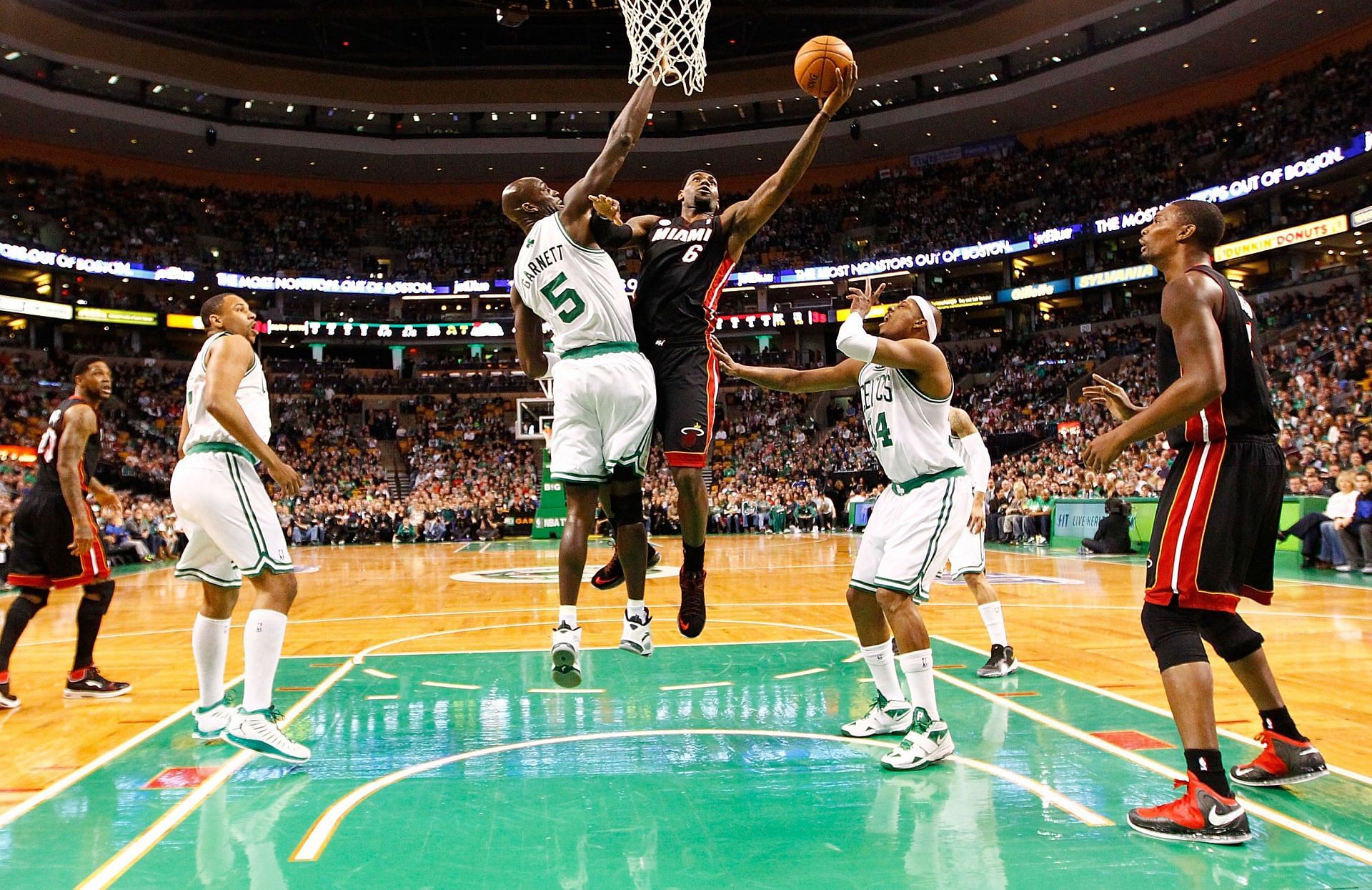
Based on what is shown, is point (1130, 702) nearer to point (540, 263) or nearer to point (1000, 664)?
point (1000, 664)

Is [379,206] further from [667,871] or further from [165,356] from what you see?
[667,871]

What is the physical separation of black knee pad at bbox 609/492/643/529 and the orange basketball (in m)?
2.48

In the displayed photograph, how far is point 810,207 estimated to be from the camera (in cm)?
4494

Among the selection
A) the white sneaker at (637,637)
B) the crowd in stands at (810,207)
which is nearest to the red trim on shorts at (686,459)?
the white sneaker at (637,637)

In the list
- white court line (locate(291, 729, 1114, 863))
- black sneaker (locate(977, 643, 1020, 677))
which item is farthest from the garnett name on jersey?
black sneaker (locate(977, 643, 1020, 677))

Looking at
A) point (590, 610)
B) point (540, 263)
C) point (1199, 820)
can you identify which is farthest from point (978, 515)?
point (590, 610)

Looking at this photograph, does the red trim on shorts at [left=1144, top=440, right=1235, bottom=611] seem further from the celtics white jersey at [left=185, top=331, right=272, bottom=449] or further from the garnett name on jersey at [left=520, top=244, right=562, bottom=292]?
the celtics white jersey at [left=185, top=331, right=272, bottom=449]

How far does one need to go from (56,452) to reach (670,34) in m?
5.25

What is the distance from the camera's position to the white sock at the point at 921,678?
478 cm

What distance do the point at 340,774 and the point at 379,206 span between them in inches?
1746

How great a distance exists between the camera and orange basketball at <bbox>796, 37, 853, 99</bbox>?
→ 5.25 metres

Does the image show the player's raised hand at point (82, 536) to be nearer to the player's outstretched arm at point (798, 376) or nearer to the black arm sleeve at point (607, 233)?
the black arm sleeve at point (607, 233)

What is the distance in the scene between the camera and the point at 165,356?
4100 centimetres

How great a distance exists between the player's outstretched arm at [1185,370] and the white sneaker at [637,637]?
7.97ft
